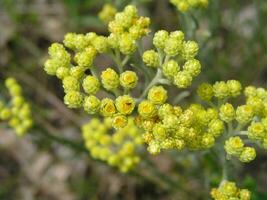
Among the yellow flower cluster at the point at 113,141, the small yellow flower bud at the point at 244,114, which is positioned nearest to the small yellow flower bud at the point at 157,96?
the small yellow flower bud at the point at 244,114

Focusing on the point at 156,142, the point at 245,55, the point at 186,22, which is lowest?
the point at 156,142

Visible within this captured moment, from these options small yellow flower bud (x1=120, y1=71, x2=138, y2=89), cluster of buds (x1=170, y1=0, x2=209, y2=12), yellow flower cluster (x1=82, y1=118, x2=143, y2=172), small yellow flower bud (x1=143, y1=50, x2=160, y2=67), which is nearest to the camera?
small yellow flower bud (x1=120, y1=71, x2=138, y2=89)

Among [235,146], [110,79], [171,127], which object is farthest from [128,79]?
[235,146]

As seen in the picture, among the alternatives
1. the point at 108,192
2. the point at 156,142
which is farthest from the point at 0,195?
the point at 156,142

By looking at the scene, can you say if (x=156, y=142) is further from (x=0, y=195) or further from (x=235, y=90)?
(x=0, y=195)

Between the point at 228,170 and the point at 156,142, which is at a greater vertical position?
the point at 228,170

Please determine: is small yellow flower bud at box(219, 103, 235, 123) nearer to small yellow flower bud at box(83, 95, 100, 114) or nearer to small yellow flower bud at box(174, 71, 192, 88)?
small yellow flower bud at box(174, 71, 192, 88)

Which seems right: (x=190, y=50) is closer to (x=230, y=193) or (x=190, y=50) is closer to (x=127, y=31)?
(x=127, y=31)

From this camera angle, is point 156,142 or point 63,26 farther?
point 63,26

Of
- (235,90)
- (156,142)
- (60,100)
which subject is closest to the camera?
(156,142)

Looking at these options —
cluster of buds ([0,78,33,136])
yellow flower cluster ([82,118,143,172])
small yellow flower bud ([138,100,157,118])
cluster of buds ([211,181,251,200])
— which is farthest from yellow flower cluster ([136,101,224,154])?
cluster of buds ([0,78,33,136])

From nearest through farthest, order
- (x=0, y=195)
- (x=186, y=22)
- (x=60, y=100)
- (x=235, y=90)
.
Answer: (x=235, y=90), (x=186, y=22), (x=0, y=195), (x=60, y=100)
